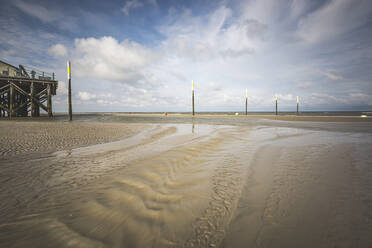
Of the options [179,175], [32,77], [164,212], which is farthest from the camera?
[32,77]

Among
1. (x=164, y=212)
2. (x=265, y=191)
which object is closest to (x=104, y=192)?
(x=164, y=212)

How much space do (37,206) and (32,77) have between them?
27278mm

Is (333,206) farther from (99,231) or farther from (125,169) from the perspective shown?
(125,169)

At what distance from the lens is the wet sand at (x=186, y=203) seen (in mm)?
1543

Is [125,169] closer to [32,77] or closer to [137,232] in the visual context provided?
[137,232]

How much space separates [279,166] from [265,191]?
149 centimetres

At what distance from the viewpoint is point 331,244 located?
1414mm

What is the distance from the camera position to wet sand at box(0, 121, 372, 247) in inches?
60.7

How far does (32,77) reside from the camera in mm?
20516

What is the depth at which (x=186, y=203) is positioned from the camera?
2.19 meters

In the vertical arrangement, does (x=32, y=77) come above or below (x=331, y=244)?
above

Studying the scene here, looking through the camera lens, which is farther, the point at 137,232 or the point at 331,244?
the point at 137,232

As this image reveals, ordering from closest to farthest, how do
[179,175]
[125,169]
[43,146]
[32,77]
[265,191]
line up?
1. [265,191]
2. [179,175]
3. [125,169]
4. [43,146]
5. [32,77]

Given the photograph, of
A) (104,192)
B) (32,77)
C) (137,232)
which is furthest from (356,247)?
(32,77)
